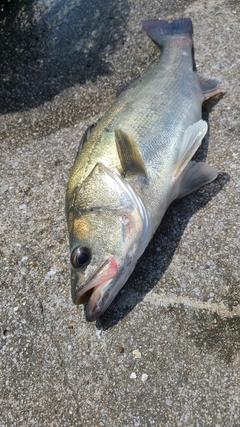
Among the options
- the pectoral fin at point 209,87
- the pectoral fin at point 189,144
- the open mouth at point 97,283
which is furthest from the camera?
the pectoral fin at point 209,87

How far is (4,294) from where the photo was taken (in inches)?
125

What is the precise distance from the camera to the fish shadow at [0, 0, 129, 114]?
4555mm

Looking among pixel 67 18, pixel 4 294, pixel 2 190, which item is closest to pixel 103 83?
pixel 67 18

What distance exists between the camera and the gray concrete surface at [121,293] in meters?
2.58

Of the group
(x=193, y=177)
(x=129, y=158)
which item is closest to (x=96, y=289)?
(x=129, y=158)

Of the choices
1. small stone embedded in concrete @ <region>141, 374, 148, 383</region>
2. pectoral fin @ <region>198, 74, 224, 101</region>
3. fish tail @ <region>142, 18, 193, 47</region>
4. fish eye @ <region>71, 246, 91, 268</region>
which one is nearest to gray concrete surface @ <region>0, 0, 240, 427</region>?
small stone embedded in concrete @ <region>141, 374, 148, 383</region>

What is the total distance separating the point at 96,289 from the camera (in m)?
2.52

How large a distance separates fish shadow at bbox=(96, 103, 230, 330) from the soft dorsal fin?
21.0 inches

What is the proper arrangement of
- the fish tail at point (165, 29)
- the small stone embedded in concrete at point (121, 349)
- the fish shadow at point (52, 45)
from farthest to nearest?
the fish shadow at point (52, 45) → the fish tail at point (165, 29) → the small stone embedded in concrete at point (121, 349)

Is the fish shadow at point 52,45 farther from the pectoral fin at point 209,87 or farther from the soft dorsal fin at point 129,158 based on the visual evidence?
the soft dorsal fin at point 129,158

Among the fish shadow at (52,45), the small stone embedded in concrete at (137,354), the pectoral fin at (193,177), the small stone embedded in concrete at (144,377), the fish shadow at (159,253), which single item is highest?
the fish shadow at (52,45)

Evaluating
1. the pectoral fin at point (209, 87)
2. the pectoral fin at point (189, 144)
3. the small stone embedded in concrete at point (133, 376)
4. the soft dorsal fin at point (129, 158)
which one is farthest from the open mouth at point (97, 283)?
the pectoral fin at point (209, 87)

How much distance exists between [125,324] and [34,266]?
3.03 feet

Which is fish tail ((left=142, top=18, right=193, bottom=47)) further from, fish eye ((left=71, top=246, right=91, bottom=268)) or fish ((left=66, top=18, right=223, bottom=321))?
fish eye ((left=71, top=246, right=91, bottom=268))
